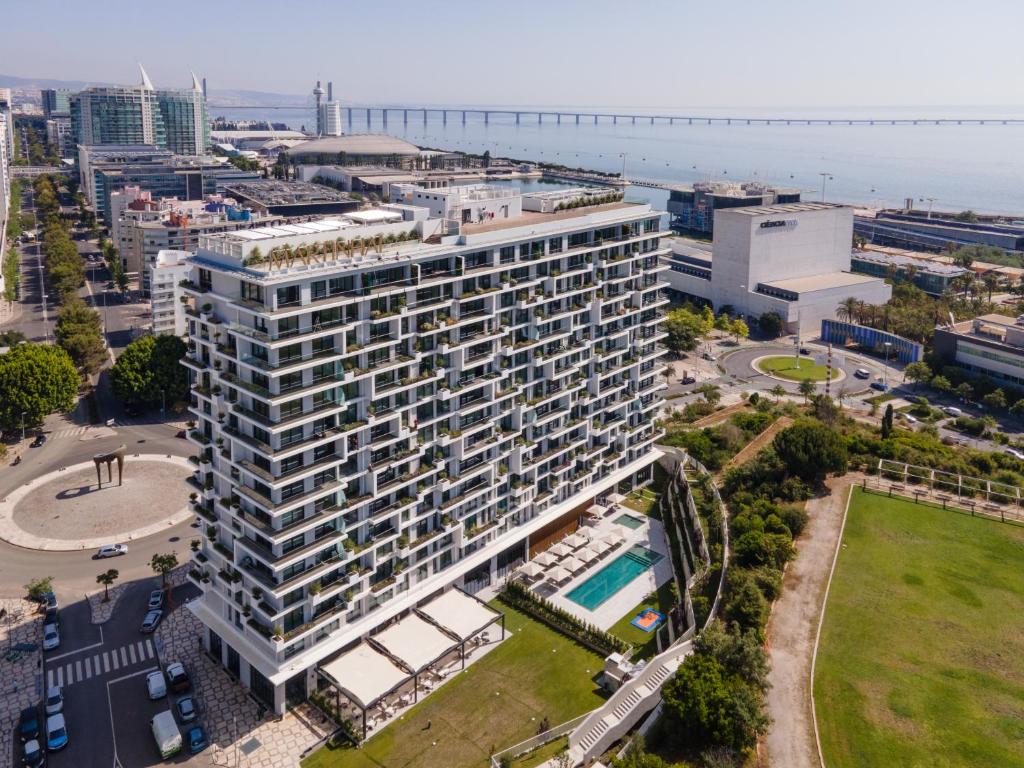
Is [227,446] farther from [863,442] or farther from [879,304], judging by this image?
[879,304]

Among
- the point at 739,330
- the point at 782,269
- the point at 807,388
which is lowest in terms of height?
the point at 807,388

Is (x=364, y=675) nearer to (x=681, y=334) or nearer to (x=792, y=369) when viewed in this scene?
(x=681, y=334)

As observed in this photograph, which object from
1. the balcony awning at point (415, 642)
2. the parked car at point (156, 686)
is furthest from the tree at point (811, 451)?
the parked car at point (156, 686)

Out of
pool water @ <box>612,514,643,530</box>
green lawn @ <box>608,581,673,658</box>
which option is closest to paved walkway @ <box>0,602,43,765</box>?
green lawn @ <box>608,581,673,658</box>

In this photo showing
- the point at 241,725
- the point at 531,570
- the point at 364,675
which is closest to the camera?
the point at 241,725

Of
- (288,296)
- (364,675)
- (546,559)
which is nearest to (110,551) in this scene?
(364,675)

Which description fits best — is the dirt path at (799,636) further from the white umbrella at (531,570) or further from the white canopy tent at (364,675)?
the white canopy tent at (364,675)

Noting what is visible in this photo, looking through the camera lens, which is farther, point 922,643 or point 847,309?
point 847,309
